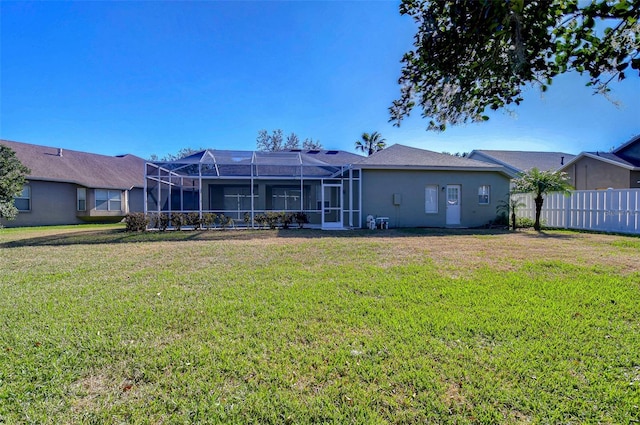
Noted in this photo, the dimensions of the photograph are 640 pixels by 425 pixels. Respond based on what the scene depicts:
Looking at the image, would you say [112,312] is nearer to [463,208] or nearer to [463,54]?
[463,54]

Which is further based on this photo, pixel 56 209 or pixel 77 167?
pixel 77 167

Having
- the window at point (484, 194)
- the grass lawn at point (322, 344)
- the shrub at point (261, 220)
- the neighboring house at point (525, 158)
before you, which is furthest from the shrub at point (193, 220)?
the neighboring house at point (525, 158)

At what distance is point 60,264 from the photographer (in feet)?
21.4

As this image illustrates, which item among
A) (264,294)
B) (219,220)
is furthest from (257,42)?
(264,294)

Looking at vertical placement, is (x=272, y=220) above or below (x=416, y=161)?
below

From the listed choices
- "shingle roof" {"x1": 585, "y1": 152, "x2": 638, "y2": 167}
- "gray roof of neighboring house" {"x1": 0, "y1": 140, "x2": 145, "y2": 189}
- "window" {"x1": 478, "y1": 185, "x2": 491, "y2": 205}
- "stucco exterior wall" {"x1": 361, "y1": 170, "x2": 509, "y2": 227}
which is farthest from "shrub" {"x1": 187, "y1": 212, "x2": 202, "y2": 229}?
"shingle roof" {"x1": 585, "y1": 152, "x2": 638, "y2": 167}

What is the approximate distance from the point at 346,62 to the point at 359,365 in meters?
9.70

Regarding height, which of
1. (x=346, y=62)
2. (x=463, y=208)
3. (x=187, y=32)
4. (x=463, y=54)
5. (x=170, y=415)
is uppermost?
(x=187, y=32)

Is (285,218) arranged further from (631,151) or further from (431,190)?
(631,151)

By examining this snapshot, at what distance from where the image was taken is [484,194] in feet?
50.1

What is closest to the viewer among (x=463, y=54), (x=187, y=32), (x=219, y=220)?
(x=463, y=54)

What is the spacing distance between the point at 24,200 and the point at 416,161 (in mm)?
21747

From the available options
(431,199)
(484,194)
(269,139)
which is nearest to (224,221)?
(431,199)

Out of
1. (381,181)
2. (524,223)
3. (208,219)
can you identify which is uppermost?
(381,181)
